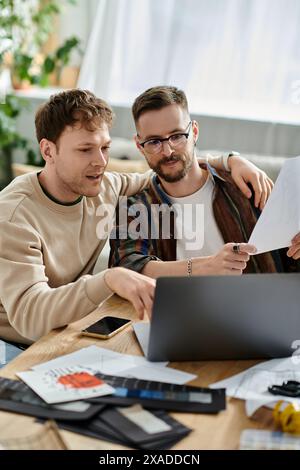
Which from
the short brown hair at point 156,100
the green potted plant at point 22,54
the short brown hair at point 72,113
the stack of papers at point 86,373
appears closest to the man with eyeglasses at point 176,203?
the short brown hair at point 156,100

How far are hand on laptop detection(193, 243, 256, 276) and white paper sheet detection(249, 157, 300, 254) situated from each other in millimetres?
31

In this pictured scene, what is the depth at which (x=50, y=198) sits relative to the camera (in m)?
1.75

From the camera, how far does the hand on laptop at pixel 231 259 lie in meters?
1.46

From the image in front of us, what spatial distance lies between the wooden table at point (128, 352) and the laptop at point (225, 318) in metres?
0.04

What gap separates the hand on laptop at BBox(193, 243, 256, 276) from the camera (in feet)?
4.80

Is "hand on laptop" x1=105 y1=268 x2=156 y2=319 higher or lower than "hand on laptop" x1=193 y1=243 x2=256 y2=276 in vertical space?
lower

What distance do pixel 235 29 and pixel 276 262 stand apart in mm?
2034

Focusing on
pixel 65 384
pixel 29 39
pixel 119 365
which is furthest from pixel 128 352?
pixel 29 39

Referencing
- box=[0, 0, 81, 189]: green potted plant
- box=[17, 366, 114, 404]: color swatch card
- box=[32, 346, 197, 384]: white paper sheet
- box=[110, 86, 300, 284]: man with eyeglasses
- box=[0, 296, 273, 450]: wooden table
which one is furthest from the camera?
box=[0, 0, 81, 189]: green potted plant

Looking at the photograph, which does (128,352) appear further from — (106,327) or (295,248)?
(295,248)

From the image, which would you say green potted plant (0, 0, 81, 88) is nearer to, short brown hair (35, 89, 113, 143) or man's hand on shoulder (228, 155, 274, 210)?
short brown hair (35, 89, 113, 143)

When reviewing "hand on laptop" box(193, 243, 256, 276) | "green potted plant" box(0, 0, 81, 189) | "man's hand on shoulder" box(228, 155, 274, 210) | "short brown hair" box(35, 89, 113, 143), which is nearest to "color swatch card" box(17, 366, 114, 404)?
"hand on laptop" box(193, 243, 256, 276)

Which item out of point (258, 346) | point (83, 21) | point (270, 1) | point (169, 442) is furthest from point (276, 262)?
point (83, 21)

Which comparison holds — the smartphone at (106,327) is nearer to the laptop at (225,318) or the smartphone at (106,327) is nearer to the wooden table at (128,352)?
the wooden table at (128,352)
